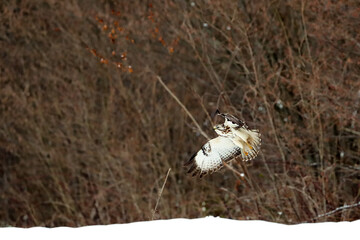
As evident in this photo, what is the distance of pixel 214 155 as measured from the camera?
3650mm

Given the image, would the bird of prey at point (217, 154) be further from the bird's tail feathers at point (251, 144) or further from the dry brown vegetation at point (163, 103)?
the dry brown vegetation at point (163, 103)

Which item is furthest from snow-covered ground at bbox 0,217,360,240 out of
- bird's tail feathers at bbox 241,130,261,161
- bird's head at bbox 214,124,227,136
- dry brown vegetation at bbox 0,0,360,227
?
dry brown vegetation at bbox 0,0,360,227

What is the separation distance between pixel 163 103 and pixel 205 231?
630cm

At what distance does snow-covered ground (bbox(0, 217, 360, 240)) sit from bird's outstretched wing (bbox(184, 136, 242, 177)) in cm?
31

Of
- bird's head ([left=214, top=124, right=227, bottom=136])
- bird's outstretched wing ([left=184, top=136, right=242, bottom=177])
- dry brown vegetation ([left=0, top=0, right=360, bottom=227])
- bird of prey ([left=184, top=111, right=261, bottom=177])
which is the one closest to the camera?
bird's head ([left=214, top=124, right=227, bottom=136])

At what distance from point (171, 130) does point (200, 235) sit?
6249 mm

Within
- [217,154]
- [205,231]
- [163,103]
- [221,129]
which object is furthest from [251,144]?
[163,103]

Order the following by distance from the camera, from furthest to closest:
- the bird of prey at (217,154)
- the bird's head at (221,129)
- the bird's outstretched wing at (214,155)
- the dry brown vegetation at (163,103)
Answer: the dry brown vegetation at (163,103) < the bird's outstretched wing at (214,155) < the bird of prey at (217,154) < the bird's head at (221,129)

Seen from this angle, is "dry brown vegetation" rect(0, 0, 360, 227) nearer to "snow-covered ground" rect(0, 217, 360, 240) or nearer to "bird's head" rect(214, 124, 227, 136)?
"snow-covered ground" rect(0, 217, 360, 240)

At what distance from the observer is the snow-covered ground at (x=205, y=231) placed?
336 centimetres

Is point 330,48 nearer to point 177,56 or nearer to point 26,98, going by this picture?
point 177,56

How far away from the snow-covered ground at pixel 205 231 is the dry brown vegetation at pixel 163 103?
2466 millimetres

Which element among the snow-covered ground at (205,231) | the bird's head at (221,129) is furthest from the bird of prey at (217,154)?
the snow-covered ground at (205,231)

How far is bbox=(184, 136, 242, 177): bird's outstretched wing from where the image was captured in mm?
3627
